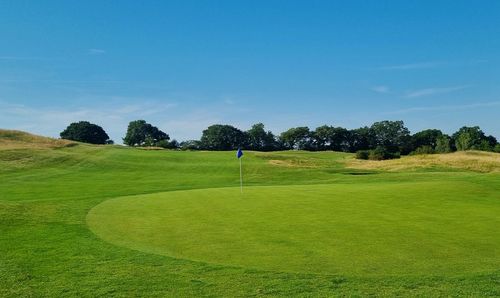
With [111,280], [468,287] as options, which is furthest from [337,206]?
[111,280]

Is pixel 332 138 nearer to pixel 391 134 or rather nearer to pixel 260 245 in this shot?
pixel 391 134

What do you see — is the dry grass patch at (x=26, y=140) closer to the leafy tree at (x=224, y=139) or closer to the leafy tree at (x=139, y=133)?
the leafy tree at (x=224, y=139)

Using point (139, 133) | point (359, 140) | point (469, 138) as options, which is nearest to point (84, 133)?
point (139, 133)

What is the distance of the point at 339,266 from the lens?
738 cm

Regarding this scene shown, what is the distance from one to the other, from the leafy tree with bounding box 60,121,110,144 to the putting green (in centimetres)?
11927

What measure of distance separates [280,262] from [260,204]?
24.5 ft

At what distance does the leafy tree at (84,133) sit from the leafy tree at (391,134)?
274 feet

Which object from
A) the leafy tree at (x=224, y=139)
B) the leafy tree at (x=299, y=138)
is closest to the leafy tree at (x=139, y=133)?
the leafy tree at (x=224, y=139)

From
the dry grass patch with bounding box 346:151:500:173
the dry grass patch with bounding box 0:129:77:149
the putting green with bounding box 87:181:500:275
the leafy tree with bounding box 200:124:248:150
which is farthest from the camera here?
the leafy tree with bounding box 200:124:248:150

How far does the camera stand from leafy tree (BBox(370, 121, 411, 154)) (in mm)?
130750

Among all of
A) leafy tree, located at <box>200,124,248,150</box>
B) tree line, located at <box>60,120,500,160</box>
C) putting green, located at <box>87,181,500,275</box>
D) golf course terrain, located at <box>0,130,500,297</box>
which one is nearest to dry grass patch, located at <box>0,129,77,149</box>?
golf course terrain, located at <box>0,130,500,297</box>

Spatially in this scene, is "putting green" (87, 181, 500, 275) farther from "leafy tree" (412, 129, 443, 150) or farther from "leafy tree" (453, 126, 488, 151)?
"leafy tree" (412, 129, 443, 150)

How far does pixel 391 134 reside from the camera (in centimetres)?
13425

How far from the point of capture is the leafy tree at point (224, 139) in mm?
133000
